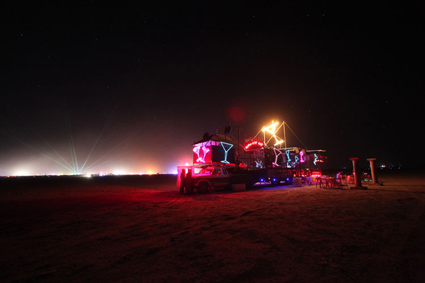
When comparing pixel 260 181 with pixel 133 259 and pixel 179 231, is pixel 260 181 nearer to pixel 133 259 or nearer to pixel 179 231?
pixel 179 231

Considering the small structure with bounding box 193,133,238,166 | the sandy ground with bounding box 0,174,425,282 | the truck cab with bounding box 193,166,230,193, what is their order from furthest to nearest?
1. the small structure with bounding box 193,133,238,166
2. the truck cab with bounding box 193,166,230,193
3. the sandy ground with bounding box 0,174,425,282

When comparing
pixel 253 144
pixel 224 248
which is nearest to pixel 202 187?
pixel 224 248

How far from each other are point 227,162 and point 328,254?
91.8 feet

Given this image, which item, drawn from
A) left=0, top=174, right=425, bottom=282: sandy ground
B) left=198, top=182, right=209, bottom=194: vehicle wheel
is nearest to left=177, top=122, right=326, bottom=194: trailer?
left=198, top=182, right=209, bottom=194: vehicle wheel

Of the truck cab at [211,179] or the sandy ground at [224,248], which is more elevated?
the truck cab at [211,179]

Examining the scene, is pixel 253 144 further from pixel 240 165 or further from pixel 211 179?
pixel 211 179

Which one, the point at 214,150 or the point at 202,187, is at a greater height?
the point at 214,150

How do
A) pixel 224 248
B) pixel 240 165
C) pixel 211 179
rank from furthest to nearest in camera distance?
pixel 240 165
pixel 211 179
pixel 224 248

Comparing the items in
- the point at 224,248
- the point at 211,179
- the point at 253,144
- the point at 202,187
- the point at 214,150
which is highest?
the point at 253,144

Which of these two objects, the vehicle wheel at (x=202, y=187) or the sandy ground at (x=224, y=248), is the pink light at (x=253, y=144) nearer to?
the vehicle wheel at (x=202, y=187)

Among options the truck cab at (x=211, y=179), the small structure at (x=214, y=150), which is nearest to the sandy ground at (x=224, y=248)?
the truck cab at (x=211, y=179)

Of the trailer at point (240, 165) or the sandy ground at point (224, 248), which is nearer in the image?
the sandy ground at point (224, 248)

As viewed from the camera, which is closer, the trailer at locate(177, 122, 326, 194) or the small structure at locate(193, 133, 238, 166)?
the trailer at locate(177, 122, 326, 194)

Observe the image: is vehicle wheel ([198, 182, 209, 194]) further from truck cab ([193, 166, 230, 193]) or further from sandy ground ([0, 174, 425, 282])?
sandy ground ([0, 174, 425, 282])
